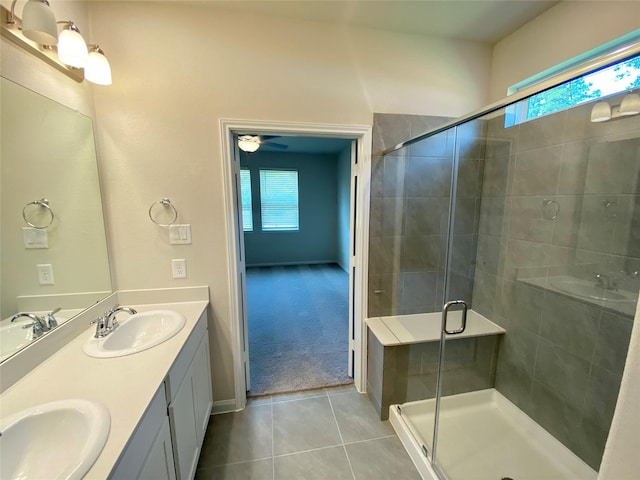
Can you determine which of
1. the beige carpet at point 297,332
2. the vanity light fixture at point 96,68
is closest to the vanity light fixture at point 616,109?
the beige carpet at point 297,332

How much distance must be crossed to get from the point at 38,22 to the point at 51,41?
0.09m

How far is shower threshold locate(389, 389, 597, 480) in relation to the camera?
5.09 ft

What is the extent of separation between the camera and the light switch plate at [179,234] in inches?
70.9

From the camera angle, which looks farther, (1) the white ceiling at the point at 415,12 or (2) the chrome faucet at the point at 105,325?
(1) the white ceiling at the point at 415,12

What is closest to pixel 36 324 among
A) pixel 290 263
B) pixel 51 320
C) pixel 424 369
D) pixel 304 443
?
pixel 51 320

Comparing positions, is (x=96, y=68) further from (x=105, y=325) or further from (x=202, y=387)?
(x=202, y=387)

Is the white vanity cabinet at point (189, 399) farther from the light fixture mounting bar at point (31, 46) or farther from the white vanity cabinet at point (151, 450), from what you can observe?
the light fixture mounting bar at point (31, 46)

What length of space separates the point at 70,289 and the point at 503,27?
10.6 feet

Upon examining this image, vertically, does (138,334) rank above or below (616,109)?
below

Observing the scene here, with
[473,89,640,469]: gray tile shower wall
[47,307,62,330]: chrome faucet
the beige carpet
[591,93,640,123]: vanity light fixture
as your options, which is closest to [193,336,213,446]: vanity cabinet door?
the beige carpet

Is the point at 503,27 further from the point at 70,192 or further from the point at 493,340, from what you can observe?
the point at 70,192

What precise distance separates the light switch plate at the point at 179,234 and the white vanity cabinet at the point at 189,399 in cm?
54

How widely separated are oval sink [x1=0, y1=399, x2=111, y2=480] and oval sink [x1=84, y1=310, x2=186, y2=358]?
339mm

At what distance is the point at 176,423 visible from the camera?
1226 millimetres
